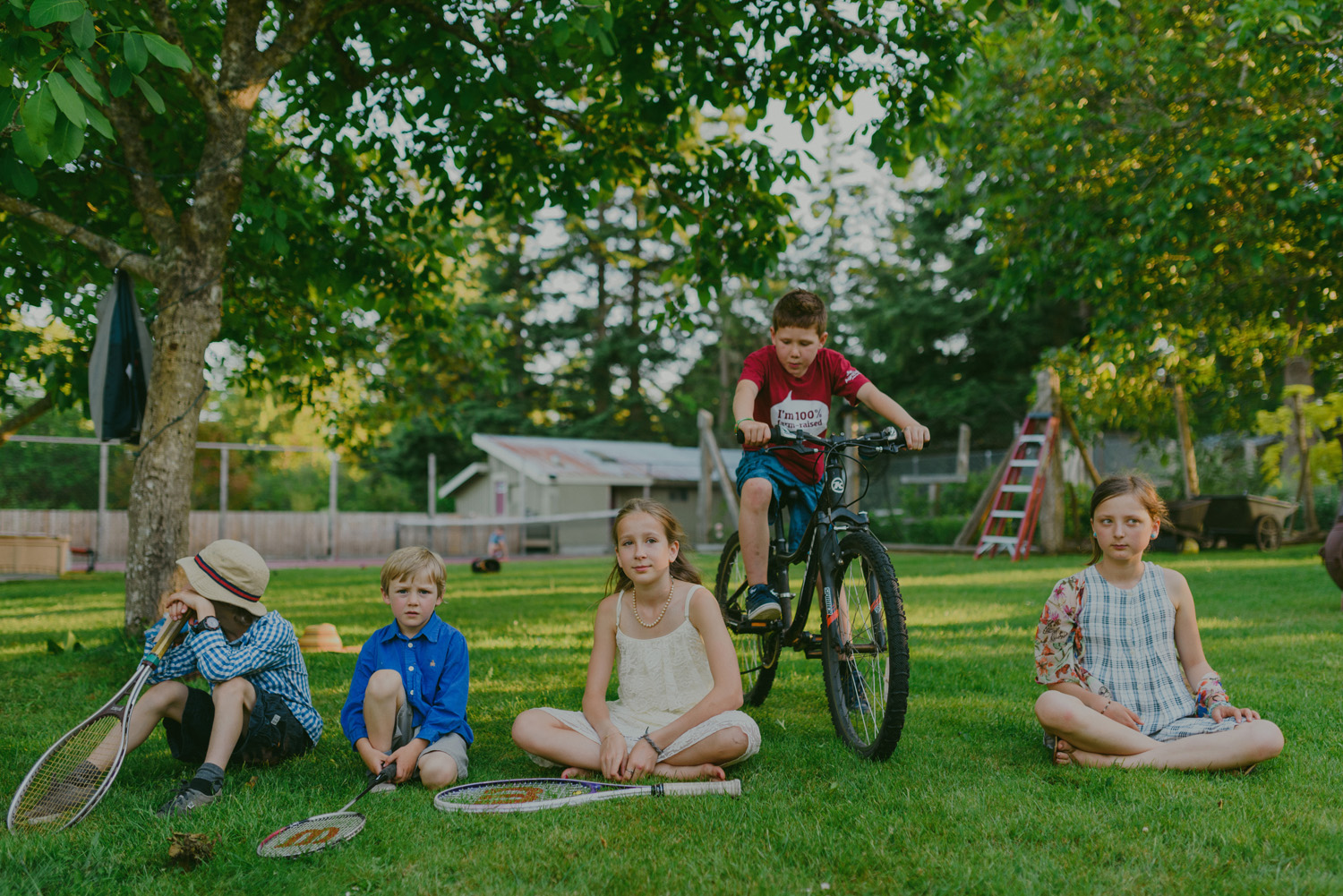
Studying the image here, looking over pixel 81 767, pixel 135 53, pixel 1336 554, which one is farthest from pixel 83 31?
pixel 1336 554

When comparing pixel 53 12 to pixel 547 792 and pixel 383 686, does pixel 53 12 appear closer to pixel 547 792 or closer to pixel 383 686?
pixel 383 686

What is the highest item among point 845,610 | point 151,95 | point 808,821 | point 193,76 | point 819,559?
point 193,76

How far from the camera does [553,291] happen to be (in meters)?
33.9

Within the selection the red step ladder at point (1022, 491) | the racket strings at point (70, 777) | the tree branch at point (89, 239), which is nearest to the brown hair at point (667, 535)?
the racket strings at point (70, 777)

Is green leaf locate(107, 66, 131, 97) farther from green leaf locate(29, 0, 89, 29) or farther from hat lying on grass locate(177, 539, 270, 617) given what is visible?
hat lying on grass locate(177, 539, 270, 617)

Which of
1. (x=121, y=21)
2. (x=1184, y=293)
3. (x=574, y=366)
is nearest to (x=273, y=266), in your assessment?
(x=121, y=21)

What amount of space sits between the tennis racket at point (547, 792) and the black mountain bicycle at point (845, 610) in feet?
2.23

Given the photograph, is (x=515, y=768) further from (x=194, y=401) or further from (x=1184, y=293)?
(x=1184, y=293)

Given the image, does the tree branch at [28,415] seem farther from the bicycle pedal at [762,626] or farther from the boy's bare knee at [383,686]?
the bicycle pedal at [762,626]

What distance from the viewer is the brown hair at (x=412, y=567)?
11.1 ft

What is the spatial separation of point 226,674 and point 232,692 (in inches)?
2.6

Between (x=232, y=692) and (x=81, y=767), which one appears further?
(x=232, y=692)

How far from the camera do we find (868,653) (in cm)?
354

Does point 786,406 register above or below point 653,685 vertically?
above
